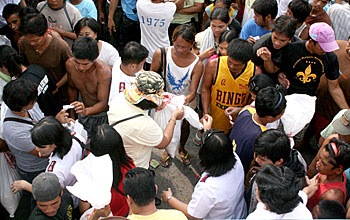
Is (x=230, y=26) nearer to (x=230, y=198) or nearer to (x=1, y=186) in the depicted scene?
(x=230, y=198)

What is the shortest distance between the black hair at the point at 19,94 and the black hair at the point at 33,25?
0.89m

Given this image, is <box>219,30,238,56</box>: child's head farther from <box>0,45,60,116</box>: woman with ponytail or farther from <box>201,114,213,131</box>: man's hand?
<box>0,45,60,116</box>: woman with ponytail

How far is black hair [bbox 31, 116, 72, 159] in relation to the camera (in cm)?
261

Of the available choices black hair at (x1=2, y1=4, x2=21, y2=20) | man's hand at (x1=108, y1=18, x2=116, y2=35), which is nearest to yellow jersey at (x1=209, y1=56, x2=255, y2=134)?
black hair at (x1=2, y1=4, x2=21, y2=20)

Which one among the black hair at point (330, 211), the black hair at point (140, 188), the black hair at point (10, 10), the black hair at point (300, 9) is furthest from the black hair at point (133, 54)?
the black hair at point (300, 9)

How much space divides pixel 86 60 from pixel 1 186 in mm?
1557

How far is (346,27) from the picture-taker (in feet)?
15.5

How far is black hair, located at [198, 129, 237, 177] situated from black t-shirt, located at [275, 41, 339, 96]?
65.9 inches

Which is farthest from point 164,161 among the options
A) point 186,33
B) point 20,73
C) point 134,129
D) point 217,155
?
point 20,73

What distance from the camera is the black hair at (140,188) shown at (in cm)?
216

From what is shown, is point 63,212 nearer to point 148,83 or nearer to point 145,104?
point 145,104

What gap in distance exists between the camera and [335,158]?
259cm

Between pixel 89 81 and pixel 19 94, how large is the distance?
0.90 metres

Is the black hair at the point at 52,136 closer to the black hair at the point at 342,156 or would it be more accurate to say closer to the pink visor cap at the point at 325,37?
the black hair at the point at 342,156
